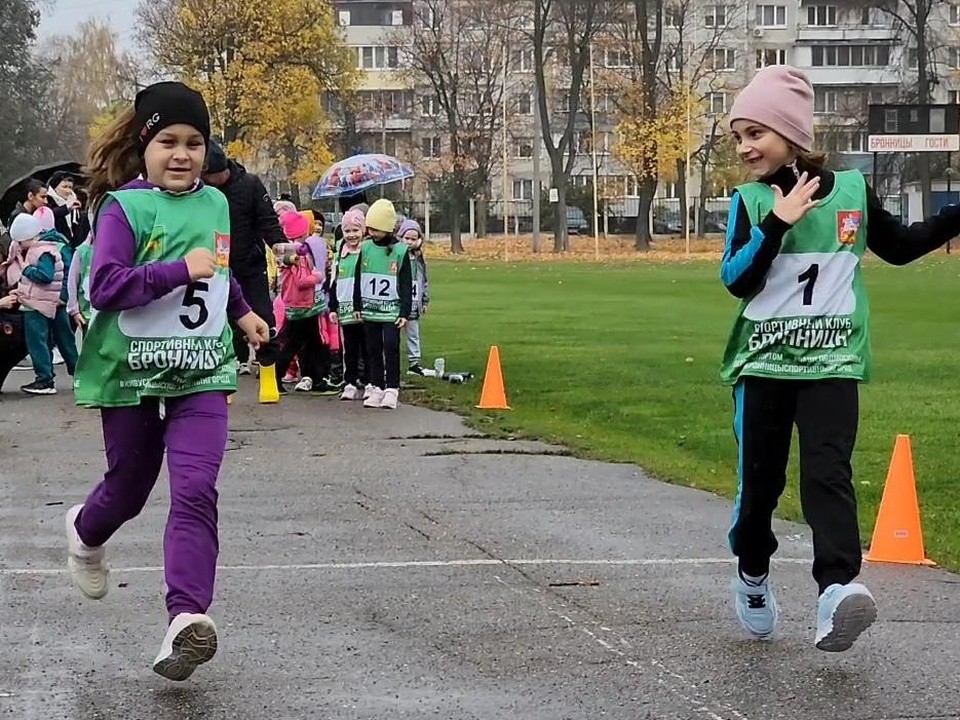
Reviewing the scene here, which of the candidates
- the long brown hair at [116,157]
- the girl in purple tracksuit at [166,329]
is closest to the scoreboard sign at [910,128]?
the long brown hair at [116,157]

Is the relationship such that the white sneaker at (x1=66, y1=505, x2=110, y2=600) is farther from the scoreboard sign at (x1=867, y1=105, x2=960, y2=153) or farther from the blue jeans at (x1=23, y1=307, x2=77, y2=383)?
the scoreboard sign at (x1=867, y1=105, x2=960, y2=153)

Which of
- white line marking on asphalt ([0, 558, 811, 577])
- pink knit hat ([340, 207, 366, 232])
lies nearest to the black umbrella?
pink knit hat ([340, 207, 366, 232])

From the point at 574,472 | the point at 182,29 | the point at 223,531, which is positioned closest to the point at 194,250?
the point at 223,531

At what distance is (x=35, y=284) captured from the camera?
52.7 ft

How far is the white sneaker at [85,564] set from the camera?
5.91m

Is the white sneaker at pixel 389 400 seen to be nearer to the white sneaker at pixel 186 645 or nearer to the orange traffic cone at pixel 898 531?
the orange traffic cone at pixel 898 531

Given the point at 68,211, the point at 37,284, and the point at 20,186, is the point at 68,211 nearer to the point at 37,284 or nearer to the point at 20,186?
the point at 37,284

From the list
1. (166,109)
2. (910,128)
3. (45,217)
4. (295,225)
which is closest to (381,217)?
(295,225)

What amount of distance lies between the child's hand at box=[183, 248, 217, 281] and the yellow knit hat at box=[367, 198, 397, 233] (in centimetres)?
923

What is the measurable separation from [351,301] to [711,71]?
68160mm

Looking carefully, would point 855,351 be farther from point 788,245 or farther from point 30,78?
point 30,78

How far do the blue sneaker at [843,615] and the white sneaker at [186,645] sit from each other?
75.1 inches

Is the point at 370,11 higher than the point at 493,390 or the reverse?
higher

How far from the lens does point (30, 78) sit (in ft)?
257
